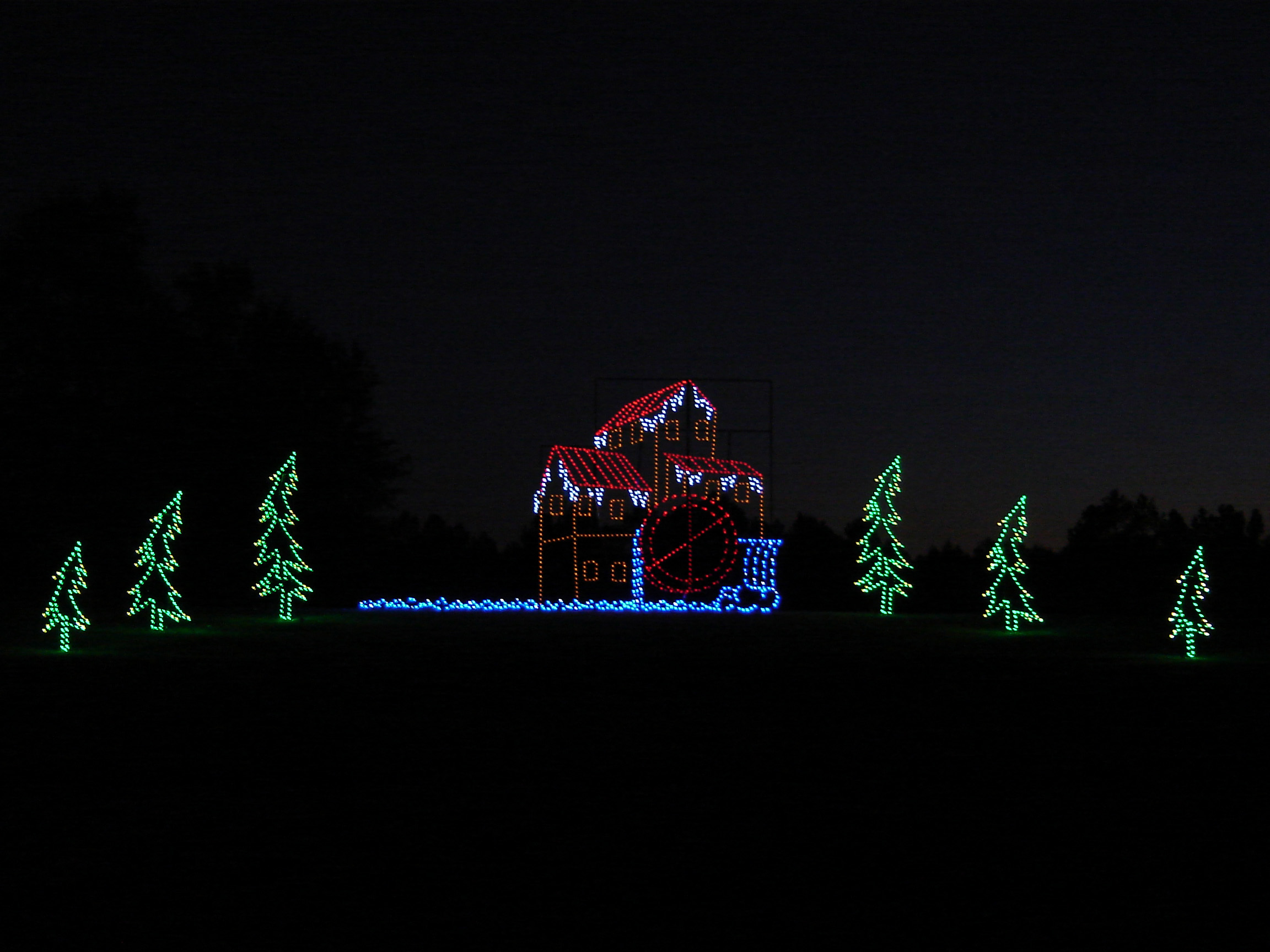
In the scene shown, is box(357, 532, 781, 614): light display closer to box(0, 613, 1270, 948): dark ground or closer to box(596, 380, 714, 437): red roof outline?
box(596, 380, 714, 437): red roof outline

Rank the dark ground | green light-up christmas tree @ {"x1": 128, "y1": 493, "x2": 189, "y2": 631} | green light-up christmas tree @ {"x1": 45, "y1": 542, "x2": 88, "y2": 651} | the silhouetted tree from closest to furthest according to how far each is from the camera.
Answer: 1. the dark ground
2. green light-up christmas tree @ {"x1": 45, "y1": 542, "x2": 88, "y2": 651}
3. green light-up christmas tree @ {"x1": 128, "y1": 493, "x2": 189, "y2": 631}
4. the silhouetted tree

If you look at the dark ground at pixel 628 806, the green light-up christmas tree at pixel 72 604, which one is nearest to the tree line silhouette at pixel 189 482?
the green light-up christmas tree at pixel 72 604

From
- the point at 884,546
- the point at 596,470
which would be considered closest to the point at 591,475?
the point at 596,470

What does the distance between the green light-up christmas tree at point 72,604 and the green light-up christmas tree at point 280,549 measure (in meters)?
4.62

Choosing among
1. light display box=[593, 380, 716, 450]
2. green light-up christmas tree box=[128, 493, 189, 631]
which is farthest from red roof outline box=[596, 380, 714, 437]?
green light-up christmas tree box=[128, 493, 189, 631]

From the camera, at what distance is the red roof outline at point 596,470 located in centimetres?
2767

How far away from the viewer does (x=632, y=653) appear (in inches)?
543

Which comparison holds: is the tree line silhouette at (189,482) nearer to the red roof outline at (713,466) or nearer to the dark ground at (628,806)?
the red roof outline at (713,466)

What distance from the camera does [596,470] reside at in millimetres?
28016

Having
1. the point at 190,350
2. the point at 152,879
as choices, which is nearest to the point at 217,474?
the point at 190,350

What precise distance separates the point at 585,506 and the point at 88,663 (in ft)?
51.5

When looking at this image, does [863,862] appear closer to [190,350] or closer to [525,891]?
[525,891]

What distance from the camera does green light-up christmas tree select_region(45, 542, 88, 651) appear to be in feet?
51.7

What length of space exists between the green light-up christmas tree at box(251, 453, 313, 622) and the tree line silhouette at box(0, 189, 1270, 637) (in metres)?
2.87
